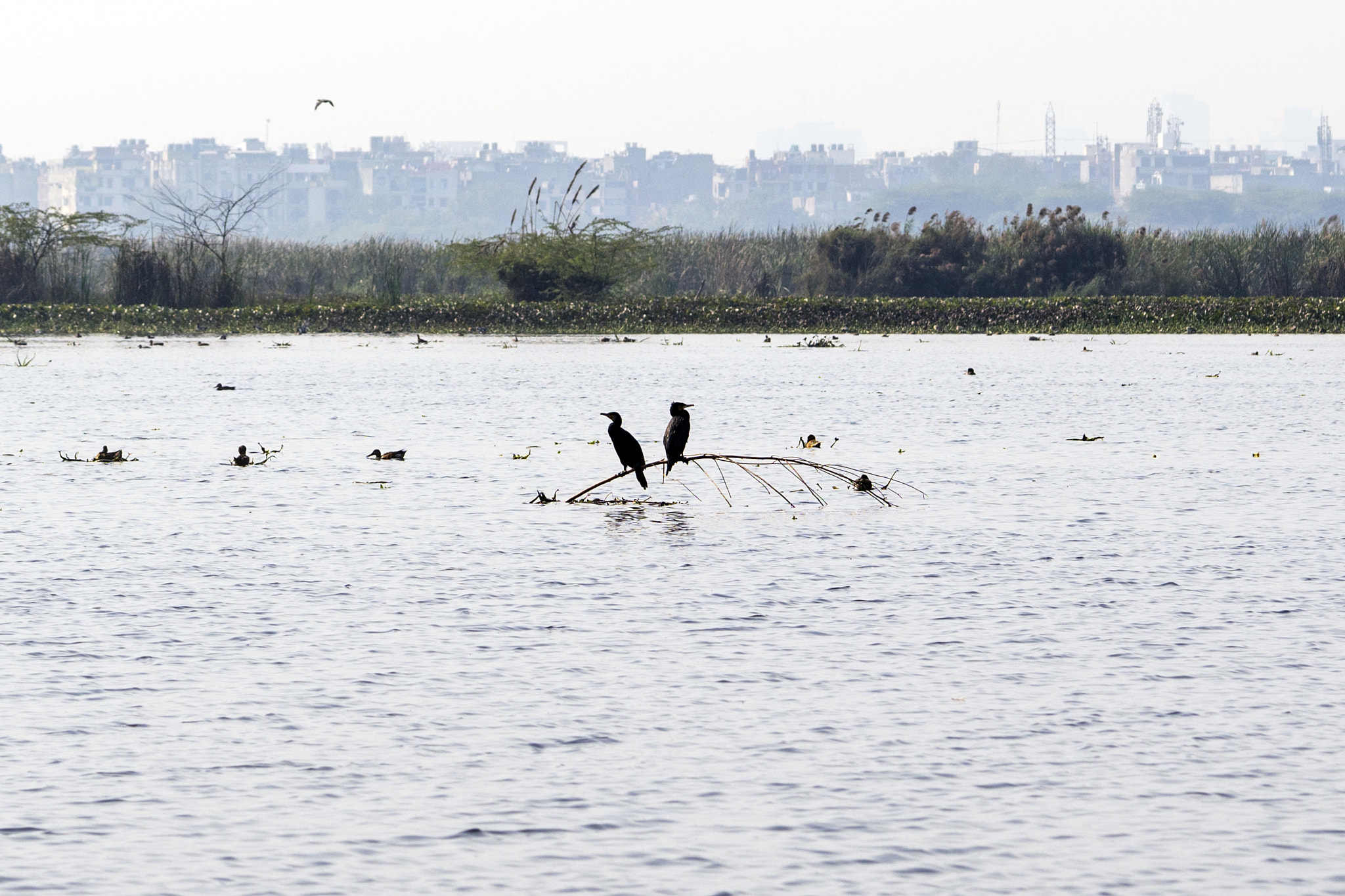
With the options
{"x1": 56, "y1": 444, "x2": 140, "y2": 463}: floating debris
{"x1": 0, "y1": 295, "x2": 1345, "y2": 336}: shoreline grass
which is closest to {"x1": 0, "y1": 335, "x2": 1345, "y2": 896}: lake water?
{"x1": 56, "y1": 444, "x2": 140, "y2": 463}: floating debris

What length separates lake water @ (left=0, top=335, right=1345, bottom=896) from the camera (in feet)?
17.1

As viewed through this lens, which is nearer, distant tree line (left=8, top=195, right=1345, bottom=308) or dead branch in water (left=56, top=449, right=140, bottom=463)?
dead branch in water (left=56, top=449, right=140, bottom=463)

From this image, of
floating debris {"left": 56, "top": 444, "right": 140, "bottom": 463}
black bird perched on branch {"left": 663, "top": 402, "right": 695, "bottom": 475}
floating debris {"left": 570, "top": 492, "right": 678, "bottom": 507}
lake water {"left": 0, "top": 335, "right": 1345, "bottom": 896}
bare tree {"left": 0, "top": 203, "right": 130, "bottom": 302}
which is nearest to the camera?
lake water {"left": 0, "top": 335, "right": 1345, "bottom": 896}

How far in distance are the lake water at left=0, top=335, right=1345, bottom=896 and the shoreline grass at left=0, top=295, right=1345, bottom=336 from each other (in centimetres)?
2326

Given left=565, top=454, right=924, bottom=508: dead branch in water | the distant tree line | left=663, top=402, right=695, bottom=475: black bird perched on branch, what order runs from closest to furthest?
1. left=565, top=454, right=924, bottom=508: dead branch in water
2. left=663, top=402, right=695, bottom=475: black bird perched on branch
3. the distant tree line

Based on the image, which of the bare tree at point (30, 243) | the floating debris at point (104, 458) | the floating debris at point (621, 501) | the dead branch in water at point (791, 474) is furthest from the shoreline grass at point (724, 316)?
the floating debris at point (621, 501)

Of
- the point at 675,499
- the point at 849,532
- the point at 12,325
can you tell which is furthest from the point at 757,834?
the point at 12,325

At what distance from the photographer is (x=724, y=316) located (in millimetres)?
40688

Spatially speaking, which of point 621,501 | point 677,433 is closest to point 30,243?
point 621,501

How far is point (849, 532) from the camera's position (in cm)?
1189

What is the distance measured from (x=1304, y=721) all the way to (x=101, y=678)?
460 centimetres

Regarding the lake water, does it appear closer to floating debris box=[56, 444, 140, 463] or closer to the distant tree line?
floating debris box=[56, 444, 140, 463]

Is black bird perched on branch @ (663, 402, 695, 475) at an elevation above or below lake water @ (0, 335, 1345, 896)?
above

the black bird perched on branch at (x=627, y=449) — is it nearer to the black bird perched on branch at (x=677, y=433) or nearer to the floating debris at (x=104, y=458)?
the black bird perched on branch at (x=677, y=433)
